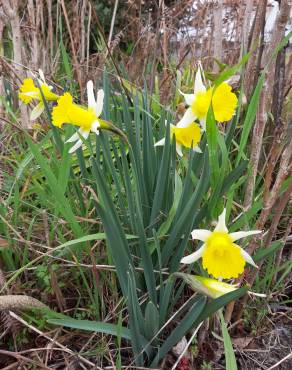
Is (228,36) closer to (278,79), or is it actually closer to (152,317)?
(278,79)

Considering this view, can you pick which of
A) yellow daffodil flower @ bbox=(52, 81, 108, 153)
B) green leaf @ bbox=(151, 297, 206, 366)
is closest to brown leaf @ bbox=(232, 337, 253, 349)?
green leaf @ bbox=(151, 297, 206, 366)

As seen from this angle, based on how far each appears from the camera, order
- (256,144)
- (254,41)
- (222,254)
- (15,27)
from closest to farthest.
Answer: (222,254) → (256,144) → (254,41) → (15,27)

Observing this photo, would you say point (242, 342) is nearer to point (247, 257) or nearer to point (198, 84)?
point (247, 257)

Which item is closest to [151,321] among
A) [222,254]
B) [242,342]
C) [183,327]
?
[183,327]

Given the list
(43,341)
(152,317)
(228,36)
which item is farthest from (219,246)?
(228,36)

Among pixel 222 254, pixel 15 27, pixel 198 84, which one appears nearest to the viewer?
pixel 222 254

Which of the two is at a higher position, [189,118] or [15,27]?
[15,27]

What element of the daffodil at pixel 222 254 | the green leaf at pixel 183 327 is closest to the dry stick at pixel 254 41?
the daffodil at pixel 222 254
